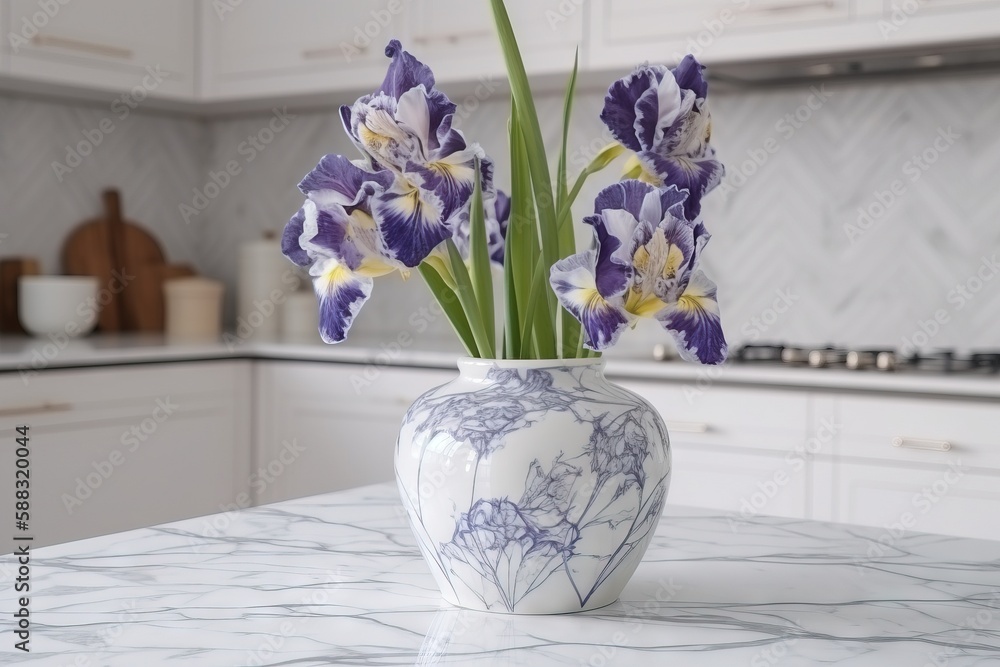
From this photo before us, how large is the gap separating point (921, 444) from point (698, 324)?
1.46m

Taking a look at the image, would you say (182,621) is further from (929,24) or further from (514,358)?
(929,24)

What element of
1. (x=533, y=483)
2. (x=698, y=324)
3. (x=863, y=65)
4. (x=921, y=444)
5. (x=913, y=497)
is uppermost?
(x=863, y=65)

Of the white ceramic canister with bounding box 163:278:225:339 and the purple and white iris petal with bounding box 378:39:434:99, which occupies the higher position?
the purple and white iris petal with bounding box 378:39:434:99

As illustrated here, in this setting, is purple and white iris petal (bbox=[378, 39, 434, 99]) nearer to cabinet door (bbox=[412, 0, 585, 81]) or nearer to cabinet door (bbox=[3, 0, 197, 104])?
cabinet door (bbox=[412, 0, 585, 81])

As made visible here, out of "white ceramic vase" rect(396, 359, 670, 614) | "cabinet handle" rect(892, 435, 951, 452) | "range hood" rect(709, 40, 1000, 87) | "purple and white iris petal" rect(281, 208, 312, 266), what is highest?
"range hood" rect(709, 40, 1000, 87)

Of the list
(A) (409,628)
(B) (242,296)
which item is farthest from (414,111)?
(B) (242,296)

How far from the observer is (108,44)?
9.51 ft

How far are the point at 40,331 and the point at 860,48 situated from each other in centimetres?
219

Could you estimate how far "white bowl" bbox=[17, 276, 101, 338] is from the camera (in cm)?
288

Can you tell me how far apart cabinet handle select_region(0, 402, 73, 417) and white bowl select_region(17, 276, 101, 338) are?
56cm

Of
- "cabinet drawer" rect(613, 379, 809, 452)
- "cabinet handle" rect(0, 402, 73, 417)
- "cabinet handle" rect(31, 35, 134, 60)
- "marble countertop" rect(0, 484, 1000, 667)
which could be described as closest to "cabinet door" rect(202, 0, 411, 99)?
"cabinet handle" rect(31, 35, 134, 60)

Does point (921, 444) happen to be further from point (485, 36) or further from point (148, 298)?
point (148, 298)

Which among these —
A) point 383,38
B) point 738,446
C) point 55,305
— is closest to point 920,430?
point 738,446

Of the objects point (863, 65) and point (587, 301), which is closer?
point (587, 301)
